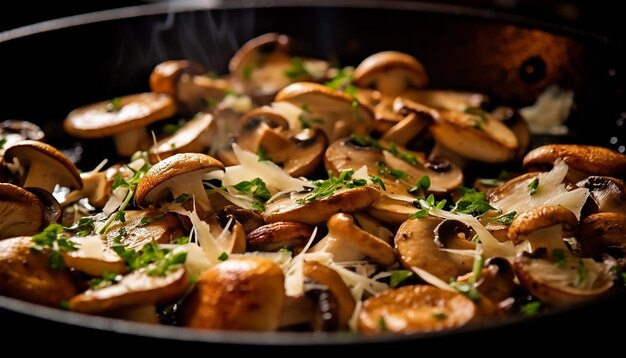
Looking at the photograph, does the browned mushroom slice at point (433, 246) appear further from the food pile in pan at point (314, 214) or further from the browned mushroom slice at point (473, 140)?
the browned mushroom slice at point (473, 140)

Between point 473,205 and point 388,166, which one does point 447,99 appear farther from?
point 473,205

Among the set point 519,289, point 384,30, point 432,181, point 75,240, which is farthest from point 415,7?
point 75,240

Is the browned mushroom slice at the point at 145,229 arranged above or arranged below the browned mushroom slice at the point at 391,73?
below

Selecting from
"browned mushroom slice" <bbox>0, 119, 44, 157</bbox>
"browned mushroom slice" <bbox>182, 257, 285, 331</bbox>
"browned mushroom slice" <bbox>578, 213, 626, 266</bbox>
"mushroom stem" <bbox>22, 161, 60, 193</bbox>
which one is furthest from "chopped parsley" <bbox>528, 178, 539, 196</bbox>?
"browned mushroom slice" <bbox>0, 119, 44, 157</bbox>

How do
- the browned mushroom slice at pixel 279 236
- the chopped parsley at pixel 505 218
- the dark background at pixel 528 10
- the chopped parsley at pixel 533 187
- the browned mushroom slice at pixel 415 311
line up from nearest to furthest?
the browned mushroom slice at pixel 415 311 < the browned mushroom slice at pixel 279 236 < the chopped parsley at pixel 505 218 < the chopped parsley at pixel 533 187 < the dark background at pixel 528 10

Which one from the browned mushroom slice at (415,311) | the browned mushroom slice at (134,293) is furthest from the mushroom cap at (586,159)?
the browned mushroom slice at (134,293)

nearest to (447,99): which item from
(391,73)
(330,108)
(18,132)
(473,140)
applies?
(391,73)

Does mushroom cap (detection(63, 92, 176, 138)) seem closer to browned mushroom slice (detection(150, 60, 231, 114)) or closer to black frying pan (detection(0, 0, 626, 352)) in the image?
browned mushroom slice (detection(150, 60, 231, 114))
